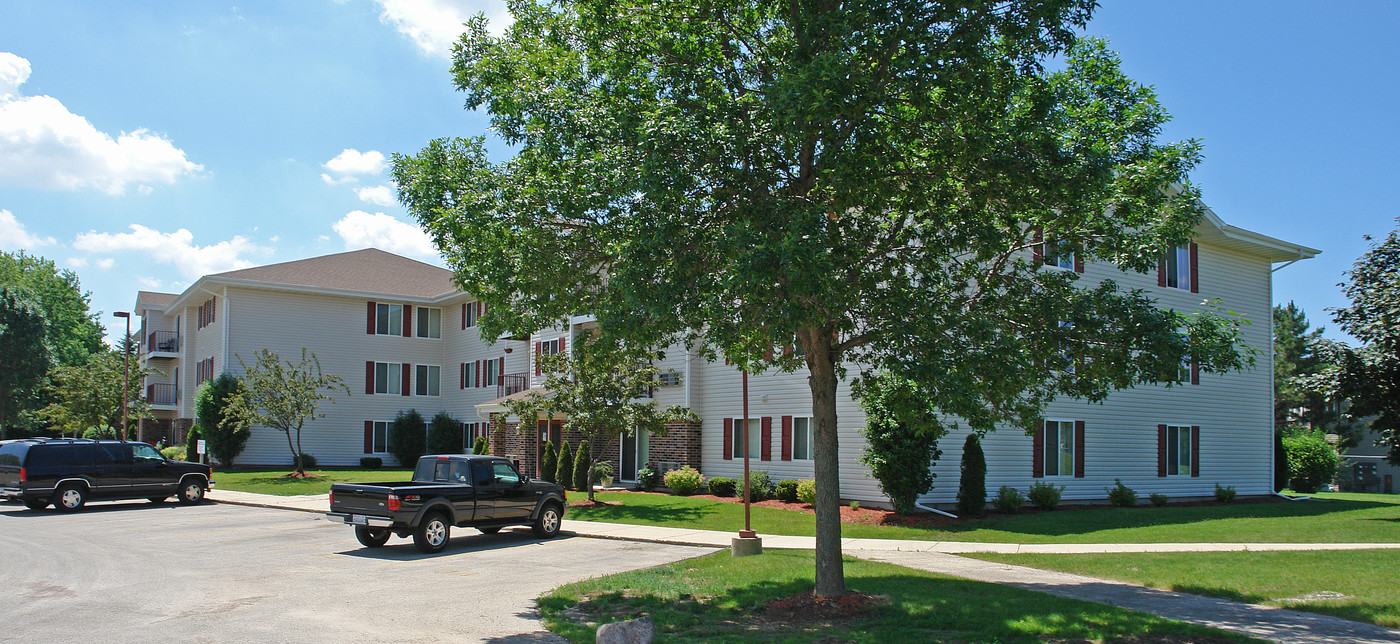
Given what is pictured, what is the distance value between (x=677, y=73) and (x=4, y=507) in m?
24.1

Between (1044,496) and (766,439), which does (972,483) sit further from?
(766,439)

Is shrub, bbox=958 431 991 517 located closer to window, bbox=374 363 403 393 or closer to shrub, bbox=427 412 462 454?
shrub, bbox=427 412 462 454

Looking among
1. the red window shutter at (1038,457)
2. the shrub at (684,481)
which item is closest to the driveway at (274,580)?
the shrub at (684,481)

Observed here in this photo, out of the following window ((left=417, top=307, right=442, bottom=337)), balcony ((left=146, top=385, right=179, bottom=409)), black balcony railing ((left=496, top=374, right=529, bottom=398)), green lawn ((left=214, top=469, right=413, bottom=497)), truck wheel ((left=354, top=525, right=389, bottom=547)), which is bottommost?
green lawn ((left=214, top=469, right=413, bottom=497))

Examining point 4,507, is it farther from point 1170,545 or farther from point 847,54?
point 1170,545

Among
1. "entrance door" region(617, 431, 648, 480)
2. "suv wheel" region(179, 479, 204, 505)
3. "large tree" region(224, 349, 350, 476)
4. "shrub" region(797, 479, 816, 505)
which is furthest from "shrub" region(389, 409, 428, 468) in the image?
"shrub" region(797, 479, 816, 505)

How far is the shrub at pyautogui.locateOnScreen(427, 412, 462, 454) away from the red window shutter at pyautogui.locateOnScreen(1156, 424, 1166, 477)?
29007 mm

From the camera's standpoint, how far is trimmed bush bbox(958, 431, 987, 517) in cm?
2086

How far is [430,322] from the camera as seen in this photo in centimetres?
4512

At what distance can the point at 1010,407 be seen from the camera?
10.8 metres

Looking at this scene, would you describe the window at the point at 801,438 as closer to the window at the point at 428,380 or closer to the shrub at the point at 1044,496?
the shrub at the point at 1044,496

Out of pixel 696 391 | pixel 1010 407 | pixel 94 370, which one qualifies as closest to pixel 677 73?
pixel 1010 407

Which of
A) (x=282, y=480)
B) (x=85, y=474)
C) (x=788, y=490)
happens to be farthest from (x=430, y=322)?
(x=788, y=490)

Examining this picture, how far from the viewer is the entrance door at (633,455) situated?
99.5ft
